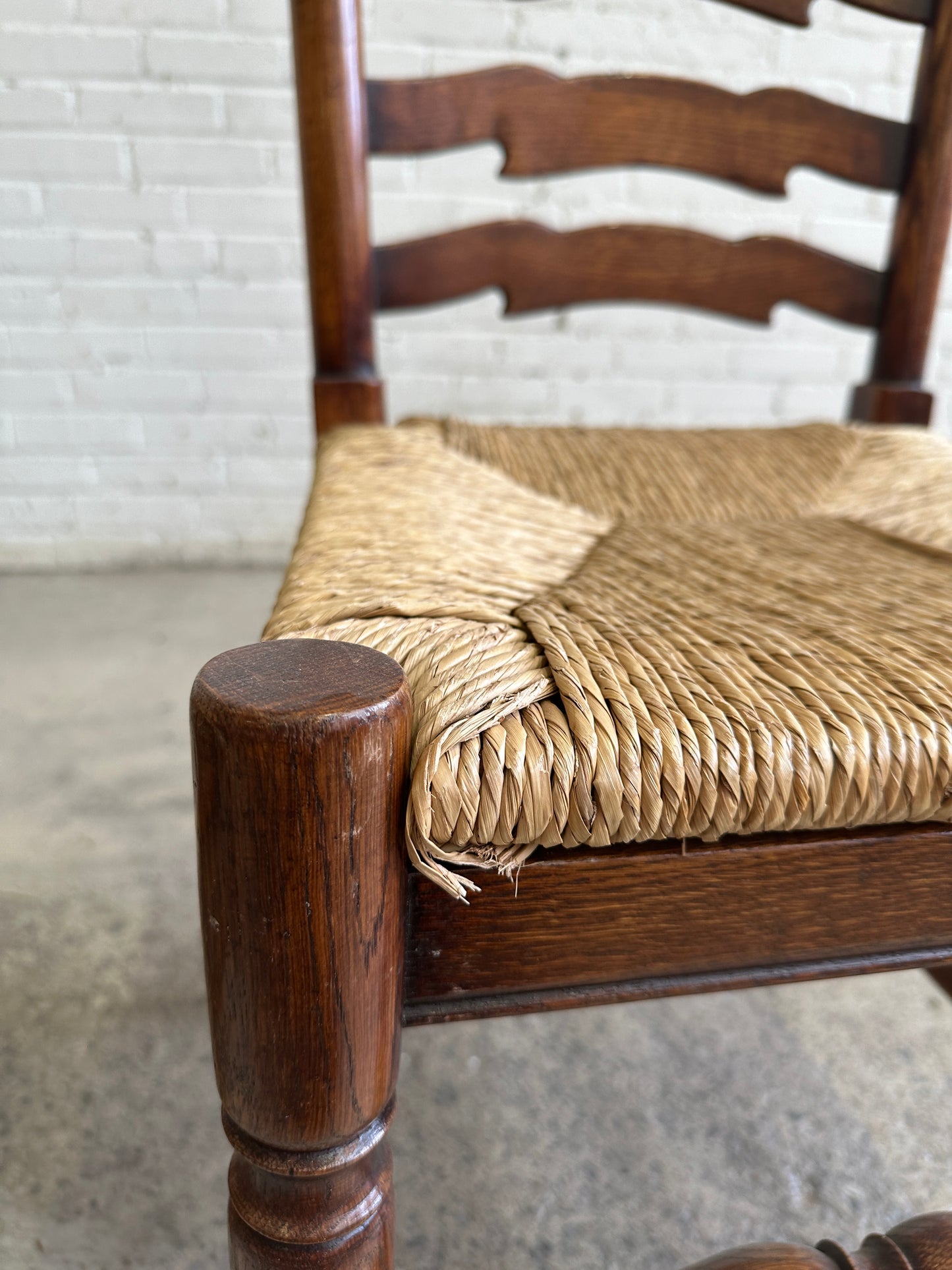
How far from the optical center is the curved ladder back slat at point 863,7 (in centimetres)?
66

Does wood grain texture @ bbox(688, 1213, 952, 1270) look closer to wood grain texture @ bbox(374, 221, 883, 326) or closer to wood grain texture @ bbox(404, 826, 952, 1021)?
wood grain texture @ bbox(404, 826, 952, 1021)

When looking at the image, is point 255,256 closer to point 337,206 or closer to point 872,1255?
→ point 337,206

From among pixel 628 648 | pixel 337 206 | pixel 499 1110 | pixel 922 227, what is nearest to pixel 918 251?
pixel 922 227

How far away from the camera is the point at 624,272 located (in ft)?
2.30

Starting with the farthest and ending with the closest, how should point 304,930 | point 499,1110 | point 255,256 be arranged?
point 255,256 → point 499,1110 → point 304,930

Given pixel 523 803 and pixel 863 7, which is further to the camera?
pixel 863 7

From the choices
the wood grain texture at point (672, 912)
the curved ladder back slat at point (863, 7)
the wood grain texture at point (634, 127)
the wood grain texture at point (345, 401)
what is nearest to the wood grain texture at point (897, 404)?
the wood grain texture at point (634, 127)

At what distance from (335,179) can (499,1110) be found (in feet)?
1.97

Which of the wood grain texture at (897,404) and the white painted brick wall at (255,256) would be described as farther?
the white painted brick wall at (255,256)

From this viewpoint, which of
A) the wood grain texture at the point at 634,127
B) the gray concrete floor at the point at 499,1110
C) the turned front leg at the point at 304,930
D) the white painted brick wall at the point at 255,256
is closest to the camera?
the turned front leg at the point at 304,930

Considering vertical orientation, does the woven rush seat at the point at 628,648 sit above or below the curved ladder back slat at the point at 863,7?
below

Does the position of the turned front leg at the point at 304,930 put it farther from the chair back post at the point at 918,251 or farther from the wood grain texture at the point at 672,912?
the chair back post at the point at 918,251

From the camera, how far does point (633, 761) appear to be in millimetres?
267

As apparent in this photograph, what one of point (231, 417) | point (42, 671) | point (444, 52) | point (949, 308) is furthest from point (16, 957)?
point (949, 308)
